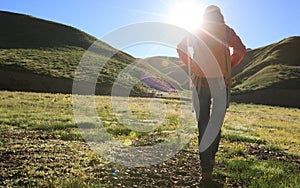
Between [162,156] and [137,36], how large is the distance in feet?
15.9

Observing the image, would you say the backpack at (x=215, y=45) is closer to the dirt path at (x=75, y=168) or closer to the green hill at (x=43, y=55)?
the dirt path at (x=75, y=168)

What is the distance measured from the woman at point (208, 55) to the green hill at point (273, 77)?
10267 centimetres

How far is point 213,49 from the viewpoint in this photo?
224 inches

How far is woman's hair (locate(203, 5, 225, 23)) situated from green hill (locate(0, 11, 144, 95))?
61077 mm

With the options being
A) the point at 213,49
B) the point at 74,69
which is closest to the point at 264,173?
the point at 213,49

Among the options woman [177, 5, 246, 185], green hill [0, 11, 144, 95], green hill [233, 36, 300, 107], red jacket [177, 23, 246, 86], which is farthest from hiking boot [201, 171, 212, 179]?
green hill [233, 36, 300, 107]

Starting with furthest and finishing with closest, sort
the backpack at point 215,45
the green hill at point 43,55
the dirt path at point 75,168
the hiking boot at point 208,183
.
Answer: the green hill at point 43,55, the backpack at point 215,45, the hiking boot at point 208,183, the dirt path at point 75,168

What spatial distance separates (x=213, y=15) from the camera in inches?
226

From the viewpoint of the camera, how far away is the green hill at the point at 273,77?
10838 centimetres

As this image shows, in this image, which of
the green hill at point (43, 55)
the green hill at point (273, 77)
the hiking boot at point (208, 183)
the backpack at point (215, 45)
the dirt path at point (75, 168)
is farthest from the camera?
the green hill at point (273, 77)

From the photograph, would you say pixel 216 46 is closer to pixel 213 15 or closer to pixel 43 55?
pixel 213 15

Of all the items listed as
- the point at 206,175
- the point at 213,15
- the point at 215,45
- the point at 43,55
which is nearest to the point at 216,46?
the point at 215,45

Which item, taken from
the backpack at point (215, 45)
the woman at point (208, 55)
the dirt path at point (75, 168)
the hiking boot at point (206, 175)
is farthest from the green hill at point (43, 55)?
the hiking boot at point (206, 175)

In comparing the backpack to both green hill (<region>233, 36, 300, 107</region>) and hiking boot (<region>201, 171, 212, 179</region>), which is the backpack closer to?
hiking boot (<region>201, 171, 212, 179</region>)
